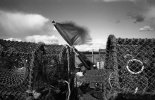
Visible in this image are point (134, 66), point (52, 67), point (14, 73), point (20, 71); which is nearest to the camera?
point (134, 66)

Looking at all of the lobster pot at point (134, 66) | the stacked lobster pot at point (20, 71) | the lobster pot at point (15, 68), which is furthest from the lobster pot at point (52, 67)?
the lobster pot at point (134, 66)

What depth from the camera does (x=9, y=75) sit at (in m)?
4.52

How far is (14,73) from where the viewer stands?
14.6 ft

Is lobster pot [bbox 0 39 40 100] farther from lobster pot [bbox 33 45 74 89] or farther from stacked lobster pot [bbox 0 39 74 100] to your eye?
lobster pot [bbox 33 45 74 89]

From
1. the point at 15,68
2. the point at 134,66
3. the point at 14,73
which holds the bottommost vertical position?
the point at 14,73

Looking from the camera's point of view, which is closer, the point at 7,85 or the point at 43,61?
the point at 7,85

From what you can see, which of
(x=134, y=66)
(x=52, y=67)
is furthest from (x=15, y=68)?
(x=134, y=66)

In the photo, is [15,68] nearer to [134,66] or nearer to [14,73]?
[14,73]

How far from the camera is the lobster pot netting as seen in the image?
436cm

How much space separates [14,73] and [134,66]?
9.95 feet

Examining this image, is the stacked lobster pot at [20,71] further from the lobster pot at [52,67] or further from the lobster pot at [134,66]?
the lobster pot at [134,66]

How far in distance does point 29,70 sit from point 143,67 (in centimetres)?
298

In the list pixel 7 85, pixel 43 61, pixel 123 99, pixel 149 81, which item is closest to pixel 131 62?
pixel 149 81

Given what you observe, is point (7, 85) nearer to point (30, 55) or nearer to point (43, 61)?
point (30, 55)
